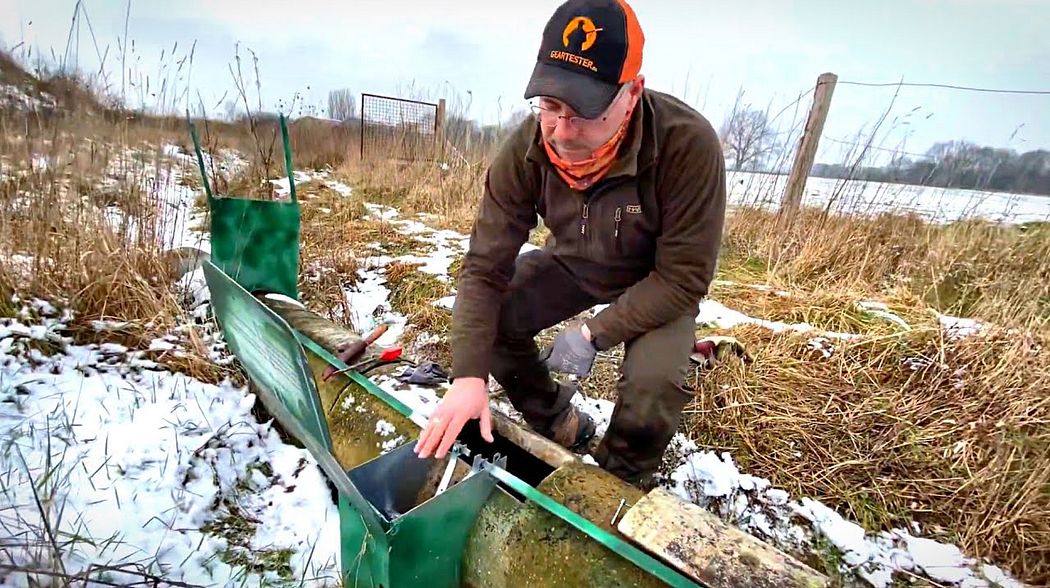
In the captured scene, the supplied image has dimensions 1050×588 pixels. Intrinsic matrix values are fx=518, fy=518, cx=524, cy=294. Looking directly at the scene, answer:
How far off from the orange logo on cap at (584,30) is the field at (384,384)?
3.56 feet

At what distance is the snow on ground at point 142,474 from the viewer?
1.38m

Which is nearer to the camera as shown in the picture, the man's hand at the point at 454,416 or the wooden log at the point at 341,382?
the man's hand at the point at 454,416

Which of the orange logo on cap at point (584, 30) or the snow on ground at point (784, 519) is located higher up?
the orange logo on cap at point (584, 30)

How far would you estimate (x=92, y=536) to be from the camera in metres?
1.39

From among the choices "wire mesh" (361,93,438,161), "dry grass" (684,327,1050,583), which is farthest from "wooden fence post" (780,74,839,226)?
"wire mesh" (361,93,438,161)

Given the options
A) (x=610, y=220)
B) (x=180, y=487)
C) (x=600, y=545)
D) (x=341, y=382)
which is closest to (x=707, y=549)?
(x=600, y=545)

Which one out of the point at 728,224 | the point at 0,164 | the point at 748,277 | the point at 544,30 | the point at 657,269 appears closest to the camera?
the point at 544,30

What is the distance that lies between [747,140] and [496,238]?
13.4ft

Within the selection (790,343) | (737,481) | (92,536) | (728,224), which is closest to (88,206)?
(92,536)

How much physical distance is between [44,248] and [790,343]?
3.52 meters

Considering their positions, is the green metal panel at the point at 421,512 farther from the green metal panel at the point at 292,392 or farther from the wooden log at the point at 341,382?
the wooden log at the point at 341,382

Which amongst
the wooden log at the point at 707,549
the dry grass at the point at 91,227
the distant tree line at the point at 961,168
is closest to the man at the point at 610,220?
the wooden log at the point at 707,549

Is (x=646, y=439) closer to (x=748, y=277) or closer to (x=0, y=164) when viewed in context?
(x=748, y=277)

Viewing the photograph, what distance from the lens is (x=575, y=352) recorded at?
1.62 meters
